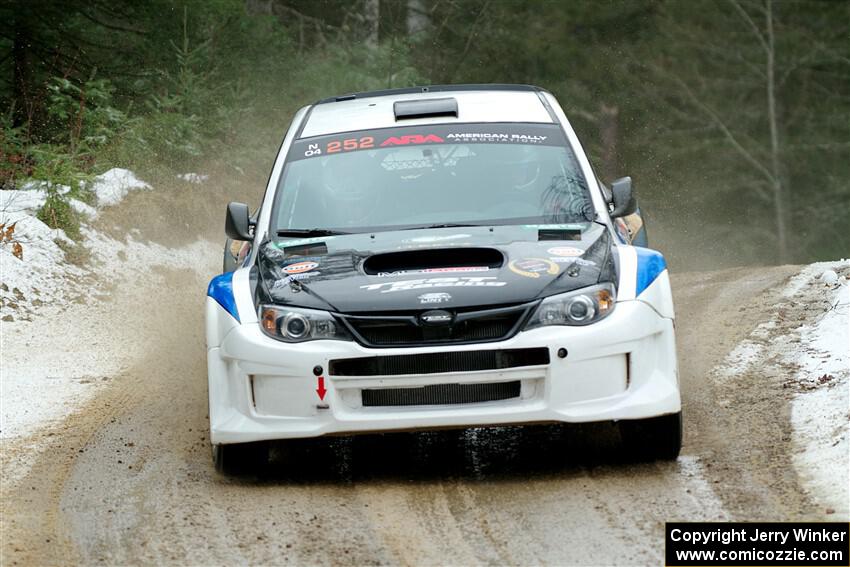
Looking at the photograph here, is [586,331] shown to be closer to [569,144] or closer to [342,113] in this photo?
[569,144]

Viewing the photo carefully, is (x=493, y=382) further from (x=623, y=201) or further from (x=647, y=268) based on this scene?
(x=623, y=201)

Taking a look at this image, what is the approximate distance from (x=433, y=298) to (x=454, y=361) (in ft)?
1.03

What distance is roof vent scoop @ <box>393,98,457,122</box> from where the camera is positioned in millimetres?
8266

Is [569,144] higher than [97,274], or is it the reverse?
[569,144]

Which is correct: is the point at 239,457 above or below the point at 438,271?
below

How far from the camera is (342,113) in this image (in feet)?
28.4

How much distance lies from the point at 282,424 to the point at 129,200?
33.0 ft

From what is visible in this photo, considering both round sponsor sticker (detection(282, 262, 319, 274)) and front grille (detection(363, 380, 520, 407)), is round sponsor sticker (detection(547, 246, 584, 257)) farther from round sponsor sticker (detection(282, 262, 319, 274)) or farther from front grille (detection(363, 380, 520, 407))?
round sponsor sticker (detection(282, 262, 319, 274))

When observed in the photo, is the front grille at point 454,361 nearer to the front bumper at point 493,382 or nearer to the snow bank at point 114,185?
the front bumper at point 493,382

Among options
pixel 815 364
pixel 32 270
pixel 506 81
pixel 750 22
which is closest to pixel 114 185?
pixel 32 270

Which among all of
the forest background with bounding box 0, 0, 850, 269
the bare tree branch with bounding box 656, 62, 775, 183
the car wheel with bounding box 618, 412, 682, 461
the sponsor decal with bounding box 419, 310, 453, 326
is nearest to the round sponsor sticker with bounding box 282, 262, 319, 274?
the sponsor decal with bounding box 419, 310, 453, 326

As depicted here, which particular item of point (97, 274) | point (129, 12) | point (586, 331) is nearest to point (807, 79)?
point (129, 12)

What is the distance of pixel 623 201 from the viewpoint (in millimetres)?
7426

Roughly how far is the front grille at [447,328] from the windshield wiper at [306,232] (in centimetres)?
118
